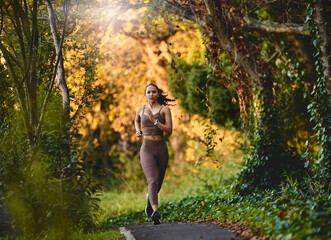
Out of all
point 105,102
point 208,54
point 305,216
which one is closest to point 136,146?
point 105,102

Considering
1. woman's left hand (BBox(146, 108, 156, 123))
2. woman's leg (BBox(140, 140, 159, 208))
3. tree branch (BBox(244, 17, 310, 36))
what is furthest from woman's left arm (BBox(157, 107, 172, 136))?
tree branch (BBox(244, 17, 310, 36))

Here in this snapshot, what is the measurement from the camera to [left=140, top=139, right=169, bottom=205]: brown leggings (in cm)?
759

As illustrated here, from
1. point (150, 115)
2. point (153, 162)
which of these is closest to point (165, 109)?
point (150, 115)

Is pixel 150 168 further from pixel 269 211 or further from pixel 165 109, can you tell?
pixel 269 211

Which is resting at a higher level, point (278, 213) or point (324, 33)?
point (324, 33)

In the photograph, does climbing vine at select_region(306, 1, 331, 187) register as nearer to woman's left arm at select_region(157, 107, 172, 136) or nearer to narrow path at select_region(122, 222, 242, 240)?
narrow path at select_region(122, 222, 242, 240)

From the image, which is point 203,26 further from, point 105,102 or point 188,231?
point 105,102

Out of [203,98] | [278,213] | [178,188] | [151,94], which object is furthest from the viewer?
[178,188]

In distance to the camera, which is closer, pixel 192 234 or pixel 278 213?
pixel 278 213

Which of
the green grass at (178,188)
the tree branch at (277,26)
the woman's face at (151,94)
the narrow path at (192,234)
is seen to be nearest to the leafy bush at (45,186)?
the narrow path at (192,234)

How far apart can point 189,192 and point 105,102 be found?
6.97 m

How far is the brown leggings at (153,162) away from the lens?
7590mm

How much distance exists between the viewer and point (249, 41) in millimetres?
10461

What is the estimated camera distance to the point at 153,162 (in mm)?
7656
